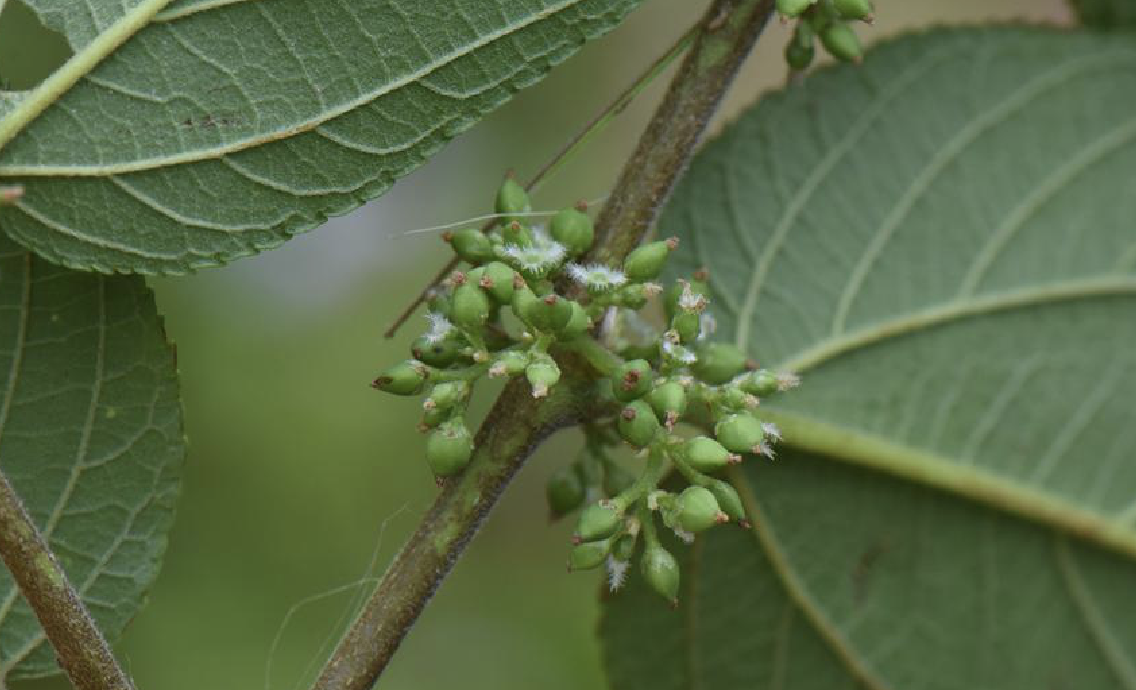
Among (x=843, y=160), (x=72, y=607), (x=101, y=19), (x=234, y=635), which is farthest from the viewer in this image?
(x=234, y=635)

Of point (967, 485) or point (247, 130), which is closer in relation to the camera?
point (247, 130)

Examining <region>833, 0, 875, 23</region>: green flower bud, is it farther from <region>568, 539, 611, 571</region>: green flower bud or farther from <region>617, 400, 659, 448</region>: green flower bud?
<region>568, 539, 611, 571</region>: green flower bud

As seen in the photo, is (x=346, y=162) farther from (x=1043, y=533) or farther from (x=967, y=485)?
(x=1043, y=533)

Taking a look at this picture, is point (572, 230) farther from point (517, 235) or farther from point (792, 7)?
point (792, 7)

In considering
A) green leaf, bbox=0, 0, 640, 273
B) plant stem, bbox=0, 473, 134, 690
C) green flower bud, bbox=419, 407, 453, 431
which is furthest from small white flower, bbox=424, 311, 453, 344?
plant stem, bbox=0, 473, 134, 690

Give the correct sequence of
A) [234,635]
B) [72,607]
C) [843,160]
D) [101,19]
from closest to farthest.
→ [72,607] < [101,19] < [843,160] < [234,635]

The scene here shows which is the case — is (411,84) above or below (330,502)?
above

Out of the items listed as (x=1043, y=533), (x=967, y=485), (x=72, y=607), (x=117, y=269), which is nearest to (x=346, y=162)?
(x=117, y=269)
